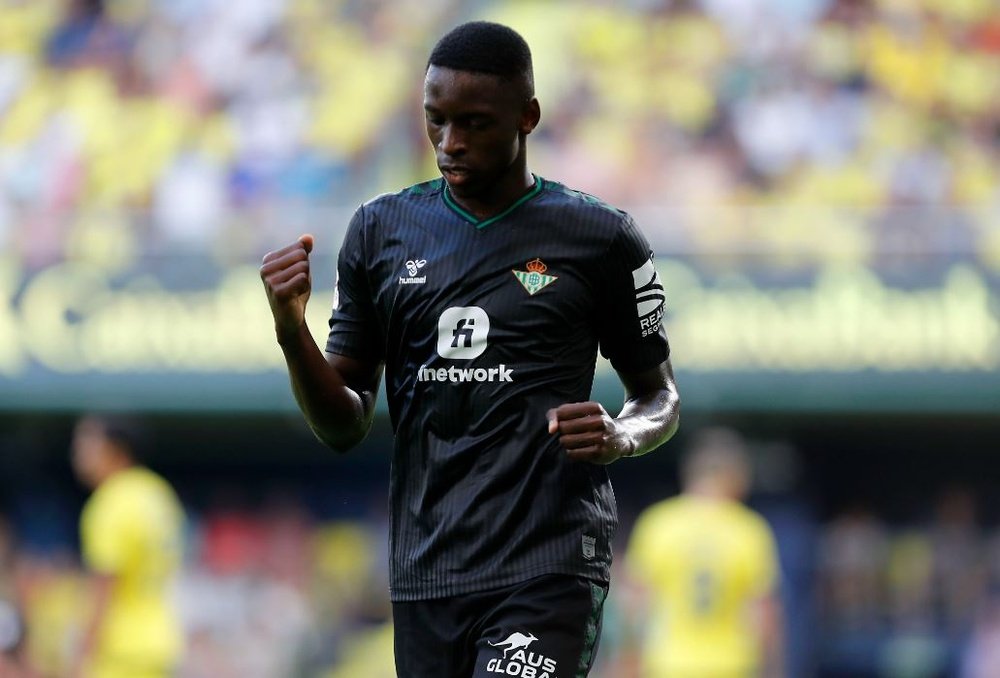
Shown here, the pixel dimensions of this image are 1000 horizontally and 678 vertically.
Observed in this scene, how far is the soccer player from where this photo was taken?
3428mm

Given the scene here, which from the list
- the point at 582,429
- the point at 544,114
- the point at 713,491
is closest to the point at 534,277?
the point at 582,429

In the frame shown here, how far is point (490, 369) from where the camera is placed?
3479 mm

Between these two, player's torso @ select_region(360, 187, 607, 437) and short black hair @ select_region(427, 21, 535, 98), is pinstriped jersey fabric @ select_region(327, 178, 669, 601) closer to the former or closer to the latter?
player's torso @ select_region(360, 187, 607, 437)

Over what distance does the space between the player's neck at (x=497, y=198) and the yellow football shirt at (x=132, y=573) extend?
18.3 feet

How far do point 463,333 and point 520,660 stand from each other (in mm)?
688

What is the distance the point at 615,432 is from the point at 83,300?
344 inches

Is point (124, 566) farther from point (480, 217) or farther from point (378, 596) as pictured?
point (480, 217)

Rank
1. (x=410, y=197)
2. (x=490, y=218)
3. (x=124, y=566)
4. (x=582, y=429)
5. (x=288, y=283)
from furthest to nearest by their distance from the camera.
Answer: (x=124, y=566), (x=410, y=197), (x=490, y=218), (x=288, y=283), (x=582, y=429)

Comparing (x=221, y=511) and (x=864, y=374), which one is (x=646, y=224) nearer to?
(x=864, y=374)

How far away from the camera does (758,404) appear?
11.0 m

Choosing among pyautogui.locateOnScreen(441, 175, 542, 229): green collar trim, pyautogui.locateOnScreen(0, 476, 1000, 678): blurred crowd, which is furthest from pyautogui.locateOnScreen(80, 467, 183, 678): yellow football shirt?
pyautogui.locateOnScreen(441, 175, 542, 229): green collar trim

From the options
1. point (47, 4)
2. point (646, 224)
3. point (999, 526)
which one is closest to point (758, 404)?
point (646, 224)

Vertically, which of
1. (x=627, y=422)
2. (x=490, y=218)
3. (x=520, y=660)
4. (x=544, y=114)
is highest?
(x=544, y=114)

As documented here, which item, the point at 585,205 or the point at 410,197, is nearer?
the point at 585,205
